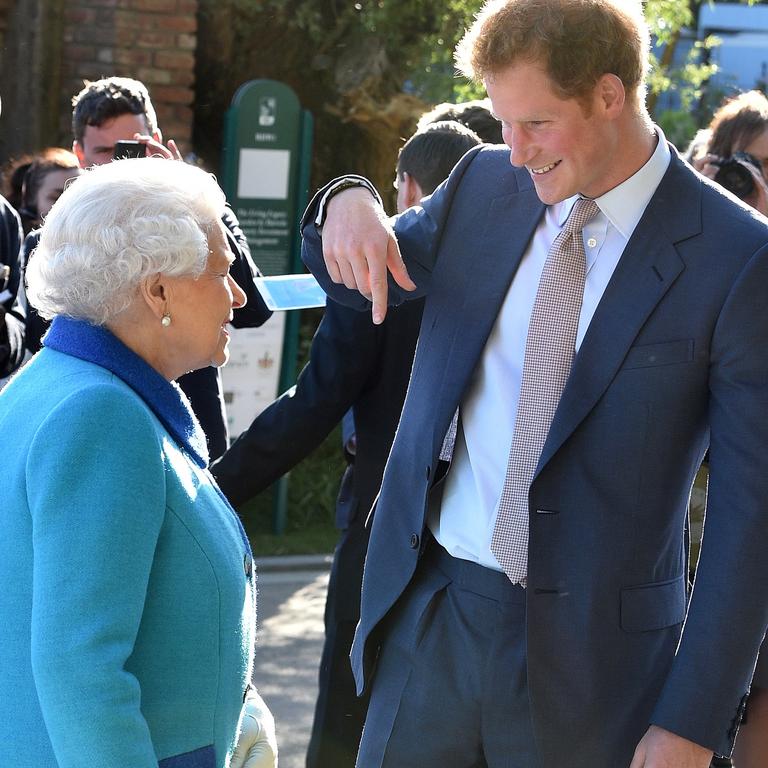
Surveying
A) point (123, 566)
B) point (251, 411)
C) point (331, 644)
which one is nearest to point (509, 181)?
point (123, 566)

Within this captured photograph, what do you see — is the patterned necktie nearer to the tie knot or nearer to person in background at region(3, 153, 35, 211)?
the tie knot

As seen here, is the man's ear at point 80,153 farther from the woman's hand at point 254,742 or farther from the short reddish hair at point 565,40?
the woman's hand at point 254,742

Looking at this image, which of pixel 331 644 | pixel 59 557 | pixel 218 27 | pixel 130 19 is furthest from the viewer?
pixel 218 27

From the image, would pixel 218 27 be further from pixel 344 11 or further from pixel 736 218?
pixel 736 218

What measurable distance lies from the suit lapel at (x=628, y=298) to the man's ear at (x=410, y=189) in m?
1.26

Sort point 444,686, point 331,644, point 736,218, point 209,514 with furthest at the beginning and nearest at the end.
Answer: point 331,644
point 444,686
point 736,218
point 209,514

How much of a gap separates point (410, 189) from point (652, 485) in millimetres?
1524

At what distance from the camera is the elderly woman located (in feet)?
5.98

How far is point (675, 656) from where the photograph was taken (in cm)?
236

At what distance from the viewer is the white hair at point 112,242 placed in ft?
6.64

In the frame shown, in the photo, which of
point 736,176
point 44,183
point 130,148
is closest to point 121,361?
point 130,148

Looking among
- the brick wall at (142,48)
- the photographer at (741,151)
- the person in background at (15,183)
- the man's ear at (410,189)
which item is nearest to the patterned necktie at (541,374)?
the man's ear at (410,189)

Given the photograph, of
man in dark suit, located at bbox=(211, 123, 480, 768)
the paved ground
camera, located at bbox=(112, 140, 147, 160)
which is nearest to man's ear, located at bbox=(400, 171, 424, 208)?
man in dark suit, located at bbox=(211, 123, 480, 768)

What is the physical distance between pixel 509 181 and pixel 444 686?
101 cm
